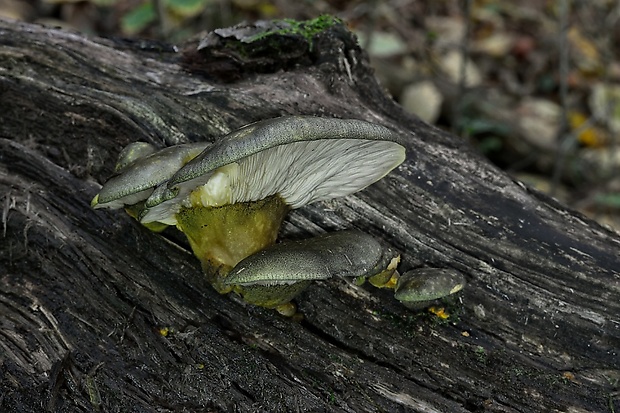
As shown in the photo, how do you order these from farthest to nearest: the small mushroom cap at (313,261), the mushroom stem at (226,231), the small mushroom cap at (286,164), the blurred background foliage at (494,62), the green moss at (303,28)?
the blurred background foliage at (494,62) < the green moss at (303,28) < the mushroom stem at (226,231) < the small mushroom cap at (313,261) < the small mushroom cap at (286,164)

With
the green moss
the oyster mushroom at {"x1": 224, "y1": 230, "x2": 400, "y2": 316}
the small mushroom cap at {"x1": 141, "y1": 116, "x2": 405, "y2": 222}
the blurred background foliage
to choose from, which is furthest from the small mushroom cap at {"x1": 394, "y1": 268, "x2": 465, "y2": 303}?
the blurred background foliage

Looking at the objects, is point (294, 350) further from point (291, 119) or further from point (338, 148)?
point (291, 119)

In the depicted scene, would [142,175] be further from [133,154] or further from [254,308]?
[254,308]

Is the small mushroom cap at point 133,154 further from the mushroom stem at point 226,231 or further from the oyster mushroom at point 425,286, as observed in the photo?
the oyster mushroom at point 425,286

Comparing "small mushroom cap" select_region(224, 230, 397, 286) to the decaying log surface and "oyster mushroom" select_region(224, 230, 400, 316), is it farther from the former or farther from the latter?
the decaying log surface

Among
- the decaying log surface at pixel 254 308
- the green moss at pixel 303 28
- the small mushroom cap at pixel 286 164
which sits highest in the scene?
the green moss at pixel 303 28

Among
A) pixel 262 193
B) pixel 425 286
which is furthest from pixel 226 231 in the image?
pixel 425 286

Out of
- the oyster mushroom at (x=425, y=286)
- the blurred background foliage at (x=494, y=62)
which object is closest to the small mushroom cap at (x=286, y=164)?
the oyster mushroom at (x=425, y=286)
